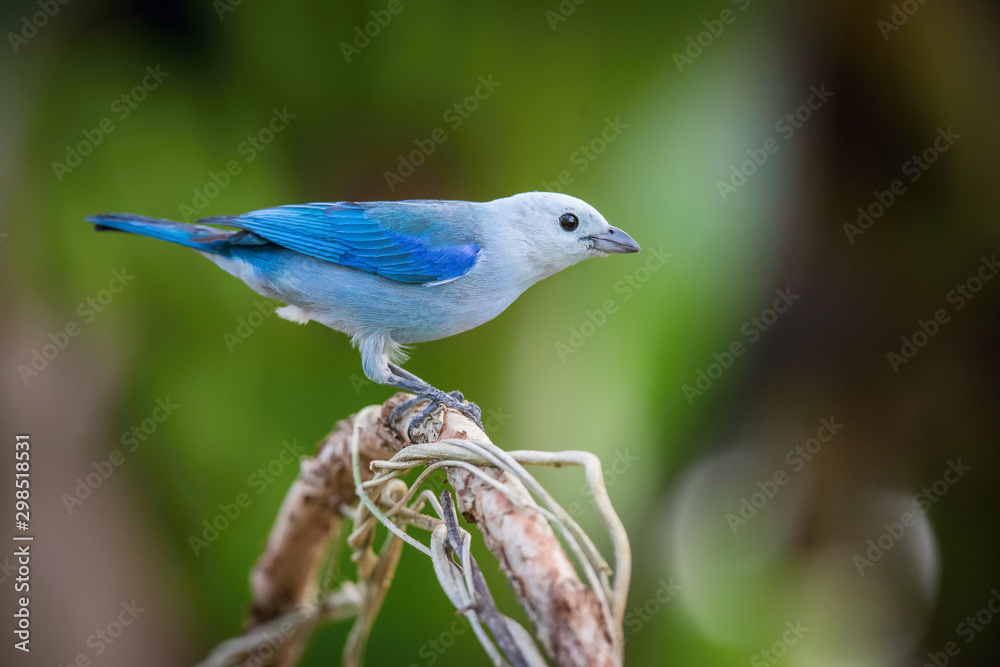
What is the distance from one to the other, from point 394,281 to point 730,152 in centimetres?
193

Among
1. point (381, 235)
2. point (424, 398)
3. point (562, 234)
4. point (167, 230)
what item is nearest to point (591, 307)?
point (562, 234)

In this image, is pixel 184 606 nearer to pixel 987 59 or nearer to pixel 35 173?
pixel 35 173

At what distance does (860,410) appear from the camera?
12.5ft

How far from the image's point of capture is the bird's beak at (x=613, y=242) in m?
2.44

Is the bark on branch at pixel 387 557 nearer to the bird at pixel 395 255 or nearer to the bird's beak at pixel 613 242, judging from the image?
the bird at pixel 395 255

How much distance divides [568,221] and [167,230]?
4.10 feet

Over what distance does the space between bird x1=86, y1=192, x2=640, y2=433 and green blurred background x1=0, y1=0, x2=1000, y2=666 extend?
889 mm

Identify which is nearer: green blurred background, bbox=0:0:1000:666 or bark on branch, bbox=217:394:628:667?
bark on branch, bbox=217:394:628:667

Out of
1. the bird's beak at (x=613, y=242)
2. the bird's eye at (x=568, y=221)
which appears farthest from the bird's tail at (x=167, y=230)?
the bird's beak at (x=613, y=242)

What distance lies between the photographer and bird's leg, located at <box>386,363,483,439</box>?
192cm

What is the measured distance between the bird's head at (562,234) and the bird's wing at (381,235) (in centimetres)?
17

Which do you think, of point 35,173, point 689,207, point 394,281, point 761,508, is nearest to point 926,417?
point 761,508

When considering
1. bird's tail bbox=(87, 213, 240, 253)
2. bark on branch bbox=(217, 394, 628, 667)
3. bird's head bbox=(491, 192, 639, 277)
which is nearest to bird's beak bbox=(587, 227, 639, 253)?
bird's head bbox=(491, 192, 639, 277)

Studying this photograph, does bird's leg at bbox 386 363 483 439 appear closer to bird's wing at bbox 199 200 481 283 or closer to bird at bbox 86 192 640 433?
bird at bbox 86 192 640 433
